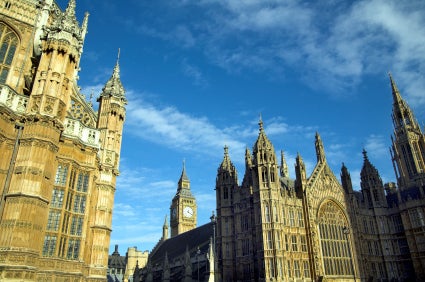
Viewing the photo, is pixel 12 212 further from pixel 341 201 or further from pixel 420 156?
pixel 420 156

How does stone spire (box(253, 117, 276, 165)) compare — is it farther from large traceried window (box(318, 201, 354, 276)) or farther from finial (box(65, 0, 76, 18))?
finial (box(65, 0, 76, 18))

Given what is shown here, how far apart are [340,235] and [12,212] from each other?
46.2m

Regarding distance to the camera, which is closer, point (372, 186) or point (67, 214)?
point (67, 214)

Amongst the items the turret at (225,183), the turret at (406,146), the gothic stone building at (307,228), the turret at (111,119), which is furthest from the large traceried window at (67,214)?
the turret at (406,146)

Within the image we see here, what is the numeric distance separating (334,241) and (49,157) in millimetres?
43330

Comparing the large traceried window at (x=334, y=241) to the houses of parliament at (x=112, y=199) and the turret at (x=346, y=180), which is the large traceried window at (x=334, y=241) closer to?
the houses of parliament at (x=112, y=199)

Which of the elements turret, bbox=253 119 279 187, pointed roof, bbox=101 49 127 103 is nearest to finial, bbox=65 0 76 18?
pointed roof, bbox=101 49 127 103

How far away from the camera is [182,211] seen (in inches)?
4001

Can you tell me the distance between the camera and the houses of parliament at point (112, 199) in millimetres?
18547

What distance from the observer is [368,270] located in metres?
52.3

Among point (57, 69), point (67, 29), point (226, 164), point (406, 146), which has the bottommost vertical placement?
point (57, 69)

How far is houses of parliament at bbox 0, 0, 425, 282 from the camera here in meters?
18.5

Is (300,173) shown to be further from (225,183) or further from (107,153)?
(107,153)

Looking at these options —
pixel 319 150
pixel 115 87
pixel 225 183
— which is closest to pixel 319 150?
pixel 319 150
